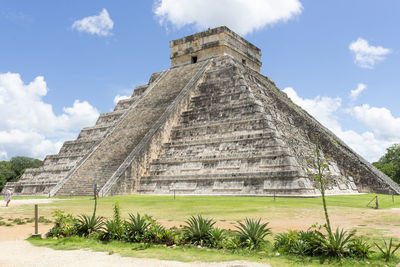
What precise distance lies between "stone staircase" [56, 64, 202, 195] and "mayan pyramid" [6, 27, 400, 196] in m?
0.07

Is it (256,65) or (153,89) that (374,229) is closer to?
(153,89)

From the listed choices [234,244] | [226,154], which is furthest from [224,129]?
[234,244]

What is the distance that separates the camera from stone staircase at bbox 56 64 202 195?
1689cm

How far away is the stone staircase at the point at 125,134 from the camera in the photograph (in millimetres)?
16892

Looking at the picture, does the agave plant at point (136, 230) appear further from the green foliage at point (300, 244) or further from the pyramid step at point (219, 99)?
the pyramid step at point (219, 99)

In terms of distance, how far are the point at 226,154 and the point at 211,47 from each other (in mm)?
10523

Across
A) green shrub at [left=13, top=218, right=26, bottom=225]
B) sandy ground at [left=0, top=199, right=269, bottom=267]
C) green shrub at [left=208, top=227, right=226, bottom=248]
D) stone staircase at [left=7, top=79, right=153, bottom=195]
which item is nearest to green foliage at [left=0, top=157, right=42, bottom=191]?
stone staircase at [left=7, top=79, right=153, bottom=195]

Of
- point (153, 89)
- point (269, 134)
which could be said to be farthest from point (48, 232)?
point (153, 89)

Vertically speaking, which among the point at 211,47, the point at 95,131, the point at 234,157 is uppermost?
the point at 211,47

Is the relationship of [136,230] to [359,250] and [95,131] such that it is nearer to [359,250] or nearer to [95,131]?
[359,250]

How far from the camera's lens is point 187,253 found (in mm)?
5391

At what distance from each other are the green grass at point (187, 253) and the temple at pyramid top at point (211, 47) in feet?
62.6

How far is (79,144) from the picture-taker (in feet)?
70.6

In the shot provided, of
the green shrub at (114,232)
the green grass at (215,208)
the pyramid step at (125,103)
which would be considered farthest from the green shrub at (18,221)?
the pyramid step at (125,103)
